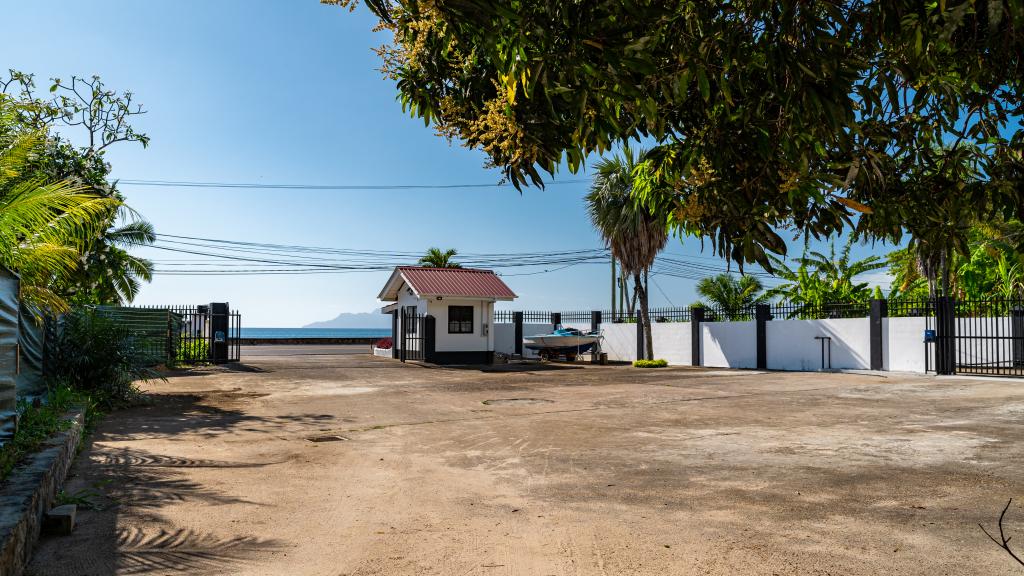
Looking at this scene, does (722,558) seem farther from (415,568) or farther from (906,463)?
(906,463)

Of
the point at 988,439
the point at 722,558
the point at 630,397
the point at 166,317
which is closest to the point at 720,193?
the point at 722,558

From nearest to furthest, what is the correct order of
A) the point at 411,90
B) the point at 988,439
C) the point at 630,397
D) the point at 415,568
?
the point at 411,90 → the point at 415,568 → the point at 988,439 → the point at 630,397

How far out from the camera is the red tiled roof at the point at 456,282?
27188mm

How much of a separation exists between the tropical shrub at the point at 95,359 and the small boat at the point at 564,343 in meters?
19.6

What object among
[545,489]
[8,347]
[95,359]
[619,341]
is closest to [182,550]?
[545,489]

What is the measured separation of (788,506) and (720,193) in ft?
10.6

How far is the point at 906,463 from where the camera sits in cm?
707

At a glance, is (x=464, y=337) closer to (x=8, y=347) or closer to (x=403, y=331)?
(x=403, y=331)

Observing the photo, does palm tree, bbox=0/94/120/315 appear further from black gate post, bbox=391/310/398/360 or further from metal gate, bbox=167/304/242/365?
black gate post, bbox=391/310/398/360

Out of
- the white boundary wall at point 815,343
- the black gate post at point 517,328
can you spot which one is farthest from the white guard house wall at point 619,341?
the white boundary wall at point 815,343

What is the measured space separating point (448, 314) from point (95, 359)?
54.0ft

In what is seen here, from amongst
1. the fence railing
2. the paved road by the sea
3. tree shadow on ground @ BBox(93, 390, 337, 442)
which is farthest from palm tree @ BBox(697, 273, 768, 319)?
tree shadow on ground @ BBox(93, 390, 337, 442)

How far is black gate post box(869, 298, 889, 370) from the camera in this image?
837 inches

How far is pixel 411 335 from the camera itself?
28.6 m
